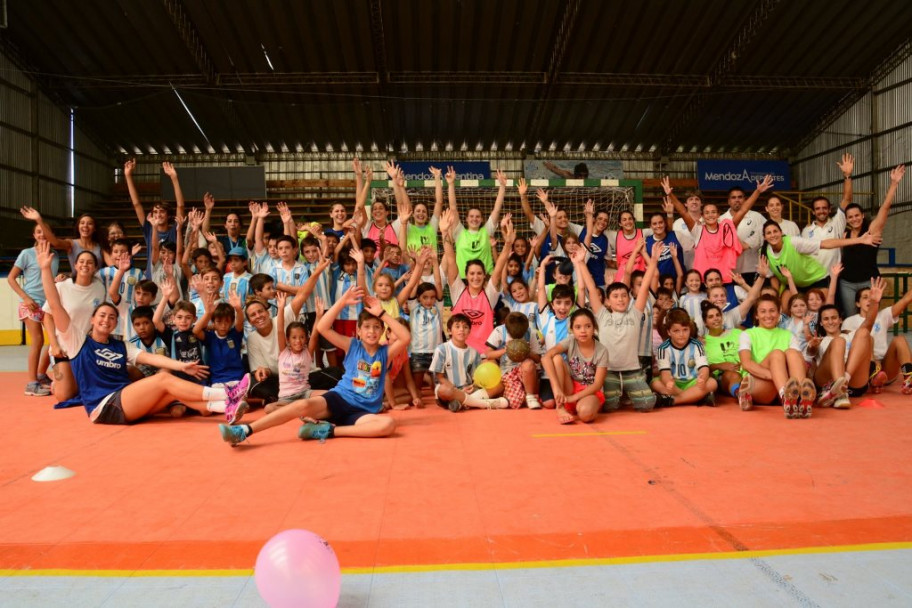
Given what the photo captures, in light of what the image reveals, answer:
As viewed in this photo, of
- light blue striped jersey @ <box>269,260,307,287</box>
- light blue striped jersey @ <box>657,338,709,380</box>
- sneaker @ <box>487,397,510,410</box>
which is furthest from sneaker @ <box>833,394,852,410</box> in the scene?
light blue striped jersey @ <box>269,260,307,287</box>

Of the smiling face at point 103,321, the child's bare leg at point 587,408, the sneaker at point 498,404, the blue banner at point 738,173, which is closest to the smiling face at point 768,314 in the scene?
the child's bare leg at point 587,408

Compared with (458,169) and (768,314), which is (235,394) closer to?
(768,314)

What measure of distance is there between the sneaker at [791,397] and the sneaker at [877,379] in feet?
6.26

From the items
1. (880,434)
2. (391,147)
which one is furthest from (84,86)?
(880,434)

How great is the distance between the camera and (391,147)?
77.5ft

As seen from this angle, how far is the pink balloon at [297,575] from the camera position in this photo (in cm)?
208

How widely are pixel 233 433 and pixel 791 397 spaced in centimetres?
435

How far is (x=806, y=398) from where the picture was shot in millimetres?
5332

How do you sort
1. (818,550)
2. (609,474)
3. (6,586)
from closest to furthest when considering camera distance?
(6,586)
(818,550)
(609,474)

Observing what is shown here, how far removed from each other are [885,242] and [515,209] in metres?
15.4

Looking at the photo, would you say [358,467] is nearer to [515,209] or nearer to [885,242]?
[515,209]

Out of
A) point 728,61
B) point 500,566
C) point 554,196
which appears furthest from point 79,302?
point 728,61

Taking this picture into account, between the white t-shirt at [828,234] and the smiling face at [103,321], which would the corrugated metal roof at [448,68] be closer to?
the white t-shirt at [828,234]

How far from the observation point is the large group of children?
213 inches
